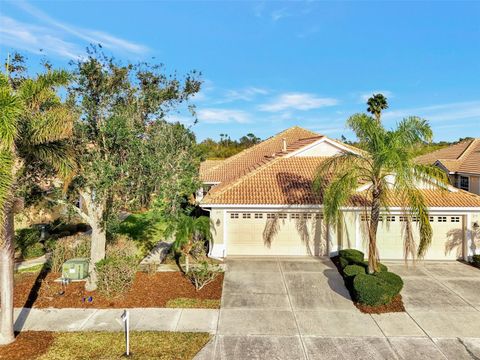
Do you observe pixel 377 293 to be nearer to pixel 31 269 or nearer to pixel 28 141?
pixel 28 141

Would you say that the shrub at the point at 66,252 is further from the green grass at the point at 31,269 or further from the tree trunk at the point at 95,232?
the tree trunk at the point at 95,232

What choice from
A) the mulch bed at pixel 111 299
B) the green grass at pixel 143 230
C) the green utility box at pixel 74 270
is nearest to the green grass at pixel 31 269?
the mulch bed at pixel 111 299

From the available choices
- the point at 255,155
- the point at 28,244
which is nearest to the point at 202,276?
the point at 28,244

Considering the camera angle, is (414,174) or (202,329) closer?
(202,329)

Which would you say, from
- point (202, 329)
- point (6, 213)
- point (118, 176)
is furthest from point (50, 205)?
point (202, 329)

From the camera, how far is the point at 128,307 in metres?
10.9

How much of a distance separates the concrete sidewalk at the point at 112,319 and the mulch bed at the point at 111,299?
1.32 ft

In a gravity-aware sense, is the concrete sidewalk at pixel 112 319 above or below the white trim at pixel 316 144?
below

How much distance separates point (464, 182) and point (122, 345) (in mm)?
25438

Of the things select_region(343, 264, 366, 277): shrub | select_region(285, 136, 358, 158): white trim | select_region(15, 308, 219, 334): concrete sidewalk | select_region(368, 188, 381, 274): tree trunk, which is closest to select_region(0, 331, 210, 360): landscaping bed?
select_region(15, 308, 219, 334): concrete sidewalk

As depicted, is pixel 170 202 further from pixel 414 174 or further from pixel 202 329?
pixel 414 174

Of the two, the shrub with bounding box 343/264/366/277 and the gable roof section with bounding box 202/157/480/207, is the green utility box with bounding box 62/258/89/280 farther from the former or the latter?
the shrub with bounding box 343/264/366/277

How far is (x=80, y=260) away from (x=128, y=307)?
3510 millimetres

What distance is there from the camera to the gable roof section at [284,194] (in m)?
16.6
